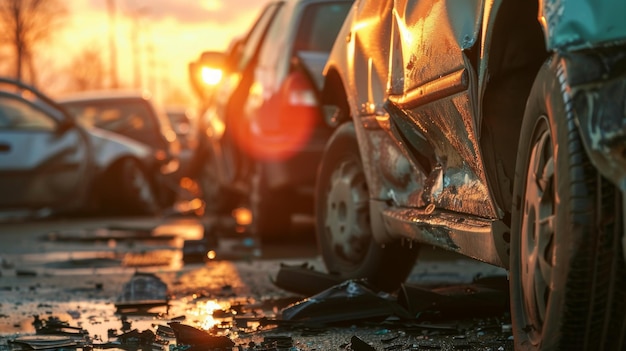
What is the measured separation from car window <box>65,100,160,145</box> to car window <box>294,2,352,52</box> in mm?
10047

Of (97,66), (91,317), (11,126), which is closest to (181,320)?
(91,317)

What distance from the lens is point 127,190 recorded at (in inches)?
671

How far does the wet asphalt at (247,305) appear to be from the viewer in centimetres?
496

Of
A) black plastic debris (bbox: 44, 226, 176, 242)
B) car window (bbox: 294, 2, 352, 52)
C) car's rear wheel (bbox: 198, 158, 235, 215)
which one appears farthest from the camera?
car's rear wheel (bbox: 198, 158, 235, 215)

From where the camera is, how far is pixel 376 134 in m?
5.75

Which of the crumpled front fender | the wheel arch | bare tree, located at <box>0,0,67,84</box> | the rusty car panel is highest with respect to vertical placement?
bare tree, located at <box>0,0,67,84</box>

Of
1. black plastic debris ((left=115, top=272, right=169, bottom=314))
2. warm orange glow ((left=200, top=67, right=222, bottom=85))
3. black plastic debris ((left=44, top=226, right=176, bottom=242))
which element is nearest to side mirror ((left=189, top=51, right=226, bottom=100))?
warm orange glow ((left=200, top=67, right=222, bottom=85))

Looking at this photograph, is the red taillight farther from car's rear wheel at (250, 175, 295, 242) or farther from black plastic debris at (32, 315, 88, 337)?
black plastic debris at (32, 315, 88, 337)

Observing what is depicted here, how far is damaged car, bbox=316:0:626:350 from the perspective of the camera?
124 inches

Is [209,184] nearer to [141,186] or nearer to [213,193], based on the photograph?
[213,193]

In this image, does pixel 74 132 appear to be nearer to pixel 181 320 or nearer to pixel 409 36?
pixel 181 320

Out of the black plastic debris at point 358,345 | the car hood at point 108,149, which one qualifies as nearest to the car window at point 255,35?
the car hood at point 108,149

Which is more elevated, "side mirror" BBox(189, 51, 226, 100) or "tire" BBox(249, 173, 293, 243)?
"side mirror" BBox(189, 51, 226, 100)

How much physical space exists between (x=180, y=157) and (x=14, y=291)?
13504mm
